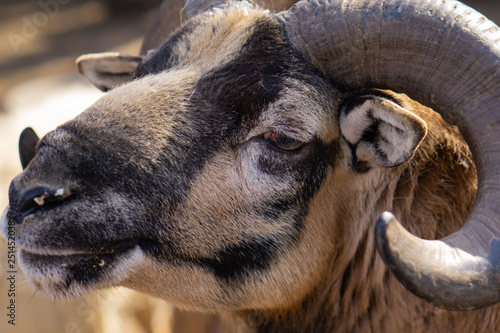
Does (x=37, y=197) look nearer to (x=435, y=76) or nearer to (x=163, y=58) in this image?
(x=163, y=58)

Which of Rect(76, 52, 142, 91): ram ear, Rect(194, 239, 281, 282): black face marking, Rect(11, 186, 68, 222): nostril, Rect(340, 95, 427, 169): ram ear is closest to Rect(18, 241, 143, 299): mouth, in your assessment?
Rect(11, 186, 68, 222): nostril

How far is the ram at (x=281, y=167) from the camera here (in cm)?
322

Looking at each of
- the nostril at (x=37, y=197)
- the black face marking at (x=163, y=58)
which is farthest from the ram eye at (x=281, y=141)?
the nostril at (x=37, y=197)

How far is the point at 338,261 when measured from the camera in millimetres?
3973

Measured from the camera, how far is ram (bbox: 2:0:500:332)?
322cm

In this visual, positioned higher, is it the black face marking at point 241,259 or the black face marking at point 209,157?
the black face marking at point 209,157

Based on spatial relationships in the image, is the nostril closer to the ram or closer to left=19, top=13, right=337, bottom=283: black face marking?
the ram

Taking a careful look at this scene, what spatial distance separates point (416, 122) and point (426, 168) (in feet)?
2.74

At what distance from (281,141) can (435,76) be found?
3.41ft

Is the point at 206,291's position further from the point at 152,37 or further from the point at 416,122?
the point at 152,37

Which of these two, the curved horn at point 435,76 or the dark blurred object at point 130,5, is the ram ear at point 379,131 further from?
the dark blurred object at point 130,5

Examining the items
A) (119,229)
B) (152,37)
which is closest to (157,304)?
(152,37)

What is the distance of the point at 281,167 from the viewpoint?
139 inches

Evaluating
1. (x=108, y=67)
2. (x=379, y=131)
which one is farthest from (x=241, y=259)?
(x=108, y=67)
